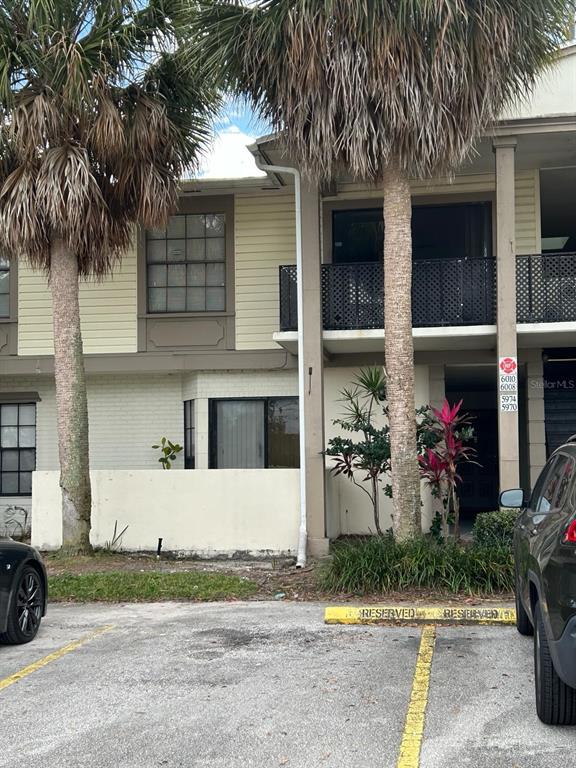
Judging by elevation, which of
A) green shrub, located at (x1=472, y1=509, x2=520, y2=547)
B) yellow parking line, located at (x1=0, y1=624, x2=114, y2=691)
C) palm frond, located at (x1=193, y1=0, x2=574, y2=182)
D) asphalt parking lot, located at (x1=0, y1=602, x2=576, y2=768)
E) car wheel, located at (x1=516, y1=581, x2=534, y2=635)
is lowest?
yellow parking line, located at (x1=0, y1=624, x2=114, y2=691)

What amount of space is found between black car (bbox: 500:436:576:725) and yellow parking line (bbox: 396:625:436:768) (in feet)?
2.43

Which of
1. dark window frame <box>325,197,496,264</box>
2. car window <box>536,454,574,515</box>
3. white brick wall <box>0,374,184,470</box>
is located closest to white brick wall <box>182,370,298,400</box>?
white brick wall <box>0,374,184,470</box>

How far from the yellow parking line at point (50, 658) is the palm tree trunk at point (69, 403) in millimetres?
3760

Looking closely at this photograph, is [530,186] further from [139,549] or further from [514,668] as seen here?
[514,668]

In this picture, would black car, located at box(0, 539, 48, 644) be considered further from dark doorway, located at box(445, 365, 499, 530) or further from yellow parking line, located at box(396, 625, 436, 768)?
dark doorway, located at box(445, 365, 499, 530)

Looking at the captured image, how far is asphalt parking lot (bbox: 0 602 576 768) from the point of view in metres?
4.55

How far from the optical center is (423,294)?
1309 cm

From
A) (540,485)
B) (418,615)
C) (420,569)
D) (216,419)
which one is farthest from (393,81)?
(216,419)

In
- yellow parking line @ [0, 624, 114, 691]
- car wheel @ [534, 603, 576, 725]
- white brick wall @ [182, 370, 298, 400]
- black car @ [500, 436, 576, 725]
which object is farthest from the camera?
white brick wall @ [182, 370, 298, 400]

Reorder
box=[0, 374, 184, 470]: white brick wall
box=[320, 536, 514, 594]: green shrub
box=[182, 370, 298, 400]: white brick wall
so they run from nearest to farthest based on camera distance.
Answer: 1. box=[320, 536, 514, 594]: green shrub
2. box=[182, 370, 298, 400]: white brick wall
3. box=[0, 374, 184, 470]: white brick wall

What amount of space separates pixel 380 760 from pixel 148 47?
33.0ft

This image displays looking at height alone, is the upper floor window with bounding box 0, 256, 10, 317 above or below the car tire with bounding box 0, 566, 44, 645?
above

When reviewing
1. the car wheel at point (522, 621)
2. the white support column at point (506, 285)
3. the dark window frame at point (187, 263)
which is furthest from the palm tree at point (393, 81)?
the dark window frame at point (187, 263)

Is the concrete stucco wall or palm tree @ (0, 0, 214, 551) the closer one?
palm tree @ (0, 0, 214, 551)
